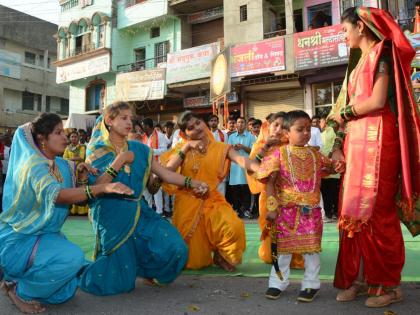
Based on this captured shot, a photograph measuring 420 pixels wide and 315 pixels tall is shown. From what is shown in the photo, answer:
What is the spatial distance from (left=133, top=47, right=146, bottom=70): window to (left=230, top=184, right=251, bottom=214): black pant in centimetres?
1345

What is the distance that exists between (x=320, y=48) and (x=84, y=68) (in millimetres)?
13052

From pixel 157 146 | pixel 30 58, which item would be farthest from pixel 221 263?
pixel 30 58

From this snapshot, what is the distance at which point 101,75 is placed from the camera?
828 inches

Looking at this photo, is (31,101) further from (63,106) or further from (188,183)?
(188,183)

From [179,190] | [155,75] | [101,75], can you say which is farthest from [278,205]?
[101,75]

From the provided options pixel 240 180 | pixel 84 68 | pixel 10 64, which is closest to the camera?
pixel 240 180

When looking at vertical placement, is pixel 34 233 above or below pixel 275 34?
below

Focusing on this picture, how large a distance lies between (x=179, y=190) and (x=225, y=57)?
1149 centimetres

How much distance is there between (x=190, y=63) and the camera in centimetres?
1659

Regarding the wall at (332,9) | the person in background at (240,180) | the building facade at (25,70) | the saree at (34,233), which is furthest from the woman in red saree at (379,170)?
the building facade at (25,70)

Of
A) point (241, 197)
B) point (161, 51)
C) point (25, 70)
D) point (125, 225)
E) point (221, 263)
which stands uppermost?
point (25, 70)

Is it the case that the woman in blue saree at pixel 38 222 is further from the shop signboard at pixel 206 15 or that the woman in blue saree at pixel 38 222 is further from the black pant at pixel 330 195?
the shop signboard at pixel 206 15

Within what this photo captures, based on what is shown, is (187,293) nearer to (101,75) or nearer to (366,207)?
(366,207)

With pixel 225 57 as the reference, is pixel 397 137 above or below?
below
